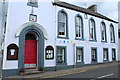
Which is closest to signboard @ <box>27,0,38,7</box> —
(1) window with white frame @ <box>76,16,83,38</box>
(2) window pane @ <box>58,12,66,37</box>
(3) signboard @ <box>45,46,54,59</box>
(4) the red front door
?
(2) window pane @ <box>58,12,66,37</box>

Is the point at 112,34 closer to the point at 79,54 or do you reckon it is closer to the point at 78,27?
the point at 78,27

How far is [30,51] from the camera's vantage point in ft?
33.1

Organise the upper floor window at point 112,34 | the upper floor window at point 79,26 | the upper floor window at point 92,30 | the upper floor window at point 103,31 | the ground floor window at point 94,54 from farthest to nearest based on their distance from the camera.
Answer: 1. the upper floor window at point 112,34
2. the upper floor window at point 103,31
3. the upper floor window at point 92,30
4. the ground floor window at point 94,54
5. the upper floor window at point 79,26

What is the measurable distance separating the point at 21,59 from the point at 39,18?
4211 mm

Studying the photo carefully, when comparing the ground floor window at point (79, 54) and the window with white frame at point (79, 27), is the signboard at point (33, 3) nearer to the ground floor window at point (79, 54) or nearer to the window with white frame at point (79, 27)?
the window with white frame at point (79, 27)

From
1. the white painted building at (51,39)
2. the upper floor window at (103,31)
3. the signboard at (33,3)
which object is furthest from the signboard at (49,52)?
the upper floor window at (103,31)

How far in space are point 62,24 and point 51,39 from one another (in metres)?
2.48

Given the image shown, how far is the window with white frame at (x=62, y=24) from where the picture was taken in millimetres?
12039

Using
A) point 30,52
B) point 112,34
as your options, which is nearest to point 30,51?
point 30,52

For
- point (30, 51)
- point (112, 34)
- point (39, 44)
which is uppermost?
point (112, 34)

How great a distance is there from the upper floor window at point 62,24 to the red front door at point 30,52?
3205 millimetres

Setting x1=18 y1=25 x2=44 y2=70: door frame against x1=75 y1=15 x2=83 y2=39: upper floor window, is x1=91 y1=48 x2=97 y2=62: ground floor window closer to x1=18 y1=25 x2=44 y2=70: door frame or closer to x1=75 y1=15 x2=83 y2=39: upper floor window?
x1=75 y1=15 x2=83 y2=39: upper floor window

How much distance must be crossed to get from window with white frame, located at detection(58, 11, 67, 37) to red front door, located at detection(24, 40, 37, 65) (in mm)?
3183

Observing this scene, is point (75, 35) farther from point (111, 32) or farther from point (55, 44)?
point (111, 32)
